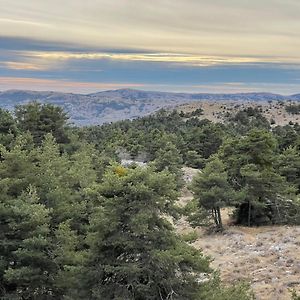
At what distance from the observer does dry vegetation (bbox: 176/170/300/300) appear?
60.2ft

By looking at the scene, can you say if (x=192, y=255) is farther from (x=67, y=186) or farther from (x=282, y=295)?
(x=67, y=186)

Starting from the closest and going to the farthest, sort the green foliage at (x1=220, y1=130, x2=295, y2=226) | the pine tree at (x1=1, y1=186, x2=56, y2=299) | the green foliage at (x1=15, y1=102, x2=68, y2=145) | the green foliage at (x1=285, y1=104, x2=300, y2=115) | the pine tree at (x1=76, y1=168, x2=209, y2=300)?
the pine tree at (x1=76, y1=168, x2=209, y2=300) < the pine tree at (x1=1, y1=186, x2=56, y2=299) < the green foliage at (x1=220, y1=130, x2=295, y2=226) < the green foliage at (x1=15, y1=102, x2=68, y2=145) < the green foliage at (x1=285, y1=104, x2=300, y2=115)

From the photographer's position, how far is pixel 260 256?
22797 mm

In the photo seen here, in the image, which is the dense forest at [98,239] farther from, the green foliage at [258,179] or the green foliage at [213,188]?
the green foliage at [258,179]

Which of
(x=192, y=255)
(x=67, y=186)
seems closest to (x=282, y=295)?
(x=192, y=255)

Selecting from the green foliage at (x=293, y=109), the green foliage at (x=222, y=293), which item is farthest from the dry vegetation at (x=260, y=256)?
the green foliage at (x=293, y=109)

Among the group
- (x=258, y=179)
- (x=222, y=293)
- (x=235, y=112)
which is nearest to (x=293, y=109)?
(x=235, y=112)

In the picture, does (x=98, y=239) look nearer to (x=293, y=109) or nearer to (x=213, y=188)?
(x=213, y=188)

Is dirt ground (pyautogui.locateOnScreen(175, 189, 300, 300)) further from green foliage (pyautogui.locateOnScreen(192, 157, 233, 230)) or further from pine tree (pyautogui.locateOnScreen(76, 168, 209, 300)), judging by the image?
pine tree (pyautogui.locateOnScreen(76, 168, 209, 300))

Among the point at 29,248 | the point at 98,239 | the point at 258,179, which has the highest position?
the point at 98,239

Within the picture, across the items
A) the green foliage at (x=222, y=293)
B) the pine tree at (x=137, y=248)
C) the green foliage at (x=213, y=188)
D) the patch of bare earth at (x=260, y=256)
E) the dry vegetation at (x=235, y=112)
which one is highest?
the pine tree at (x=137, y=248)

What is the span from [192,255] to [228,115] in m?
96.5

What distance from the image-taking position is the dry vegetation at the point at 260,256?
18.3 meters

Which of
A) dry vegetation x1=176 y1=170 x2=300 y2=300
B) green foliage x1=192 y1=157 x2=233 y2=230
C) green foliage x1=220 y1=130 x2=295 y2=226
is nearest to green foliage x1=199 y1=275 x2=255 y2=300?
dry vegetation x1=176 y1=170 x2=300 y2=300
